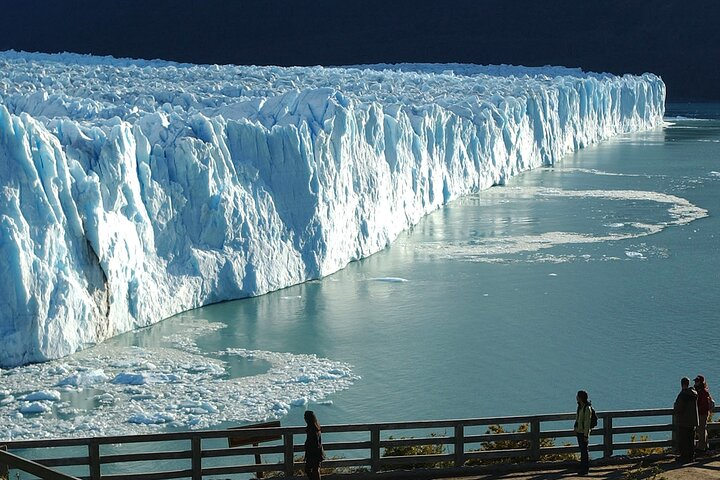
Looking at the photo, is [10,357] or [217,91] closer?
[10,357]

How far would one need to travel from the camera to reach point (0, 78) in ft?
90.1

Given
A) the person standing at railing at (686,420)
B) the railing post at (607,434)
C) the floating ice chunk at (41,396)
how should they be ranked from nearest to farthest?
the person standing at railing at (686,420) → the railing post at (607,434) → the floating ice chunk at (41,396)

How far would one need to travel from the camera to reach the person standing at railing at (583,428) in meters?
7.61


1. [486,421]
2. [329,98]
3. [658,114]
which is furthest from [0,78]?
[658,114]

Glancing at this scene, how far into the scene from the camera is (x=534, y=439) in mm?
7785

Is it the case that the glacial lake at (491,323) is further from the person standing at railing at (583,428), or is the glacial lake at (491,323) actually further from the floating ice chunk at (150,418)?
the person standing at railing at (583,428)

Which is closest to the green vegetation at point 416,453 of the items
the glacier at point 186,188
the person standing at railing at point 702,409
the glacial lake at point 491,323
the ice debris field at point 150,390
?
the person standing at railing at point 702,409

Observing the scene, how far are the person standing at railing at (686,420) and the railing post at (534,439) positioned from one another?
3.52 ft

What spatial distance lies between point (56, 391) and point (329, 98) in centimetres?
1083

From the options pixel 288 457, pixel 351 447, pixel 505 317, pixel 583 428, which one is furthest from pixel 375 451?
pixel 505 317

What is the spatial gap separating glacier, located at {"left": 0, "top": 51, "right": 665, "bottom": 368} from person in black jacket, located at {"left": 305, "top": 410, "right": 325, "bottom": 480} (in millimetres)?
7957

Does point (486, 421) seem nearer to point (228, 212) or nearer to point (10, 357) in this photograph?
point (10, 357)

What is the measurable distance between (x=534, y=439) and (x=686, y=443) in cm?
118

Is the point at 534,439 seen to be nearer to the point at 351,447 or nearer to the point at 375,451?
the point at 375,451
